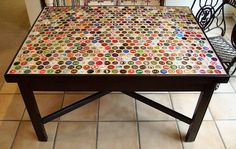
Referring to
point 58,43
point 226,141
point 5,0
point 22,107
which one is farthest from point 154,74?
point 5,0

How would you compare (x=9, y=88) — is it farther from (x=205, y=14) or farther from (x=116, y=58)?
(x=205, y=14)

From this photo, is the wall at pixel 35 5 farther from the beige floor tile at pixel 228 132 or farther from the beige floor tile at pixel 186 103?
the beige floor tile at pixel 228 132

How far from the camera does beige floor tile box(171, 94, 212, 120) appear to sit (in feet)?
5.39

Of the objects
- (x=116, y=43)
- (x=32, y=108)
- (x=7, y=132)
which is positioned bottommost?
(x=7, y=132)

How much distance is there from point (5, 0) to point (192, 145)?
2.86 metres

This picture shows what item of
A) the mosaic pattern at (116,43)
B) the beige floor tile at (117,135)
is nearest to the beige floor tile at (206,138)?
the beige floor tile at (117,135)

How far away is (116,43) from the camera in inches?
49.8

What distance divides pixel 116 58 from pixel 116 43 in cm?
13

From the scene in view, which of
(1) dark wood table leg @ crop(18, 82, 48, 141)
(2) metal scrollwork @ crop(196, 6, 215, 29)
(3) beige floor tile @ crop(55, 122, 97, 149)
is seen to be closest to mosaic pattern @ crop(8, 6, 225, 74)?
(1) dark wood table leg @ crop(18, 82, 48, 141)

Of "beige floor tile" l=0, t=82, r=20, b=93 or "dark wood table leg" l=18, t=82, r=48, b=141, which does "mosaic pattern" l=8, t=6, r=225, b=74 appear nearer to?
"dark wood table leg" l=18, t=82, r=48, b=141

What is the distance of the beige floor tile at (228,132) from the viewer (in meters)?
1.46

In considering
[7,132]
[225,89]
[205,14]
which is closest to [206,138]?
[225,89]

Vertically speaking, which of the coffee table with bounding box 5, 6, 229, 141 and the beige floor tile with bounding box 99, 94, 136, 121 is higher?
the coffee table with bounding box 5, 6, 229, 141

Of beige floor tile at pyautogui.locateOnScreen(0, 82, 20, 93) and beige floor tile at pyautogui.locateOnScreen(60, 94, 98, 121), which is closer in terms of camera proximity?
beige floor tile at pyautogui.locateOnScreen(60, 94, 98, 121)
